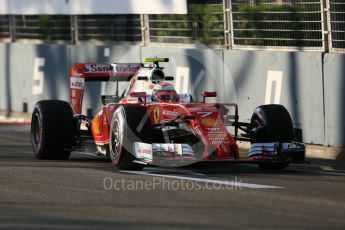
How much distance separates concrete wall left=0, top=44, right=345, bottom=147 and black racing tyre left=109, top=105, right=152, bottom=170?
3755 millimetres

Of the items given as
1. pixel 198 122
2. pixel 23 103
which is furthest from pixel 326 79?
pixel 23 103

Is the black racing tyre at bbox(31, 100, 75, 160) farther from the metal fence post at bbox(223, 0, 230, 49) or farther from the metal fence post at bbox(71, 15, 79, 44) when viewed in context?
the metal fence post at bbox(71, 15, 79, 44)

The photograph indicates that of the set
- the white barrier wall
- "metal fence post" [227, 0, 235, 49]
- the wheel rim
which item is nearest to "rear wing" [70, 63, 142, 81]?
the wheel rim

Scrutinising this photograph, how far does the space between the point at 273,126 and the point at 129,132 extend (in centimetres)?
187

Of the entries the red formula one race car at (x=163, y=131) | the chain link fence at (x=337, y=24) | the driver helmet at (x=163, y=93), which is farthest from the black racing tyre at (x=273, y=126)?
the chain link fence at (x=337, y=24)

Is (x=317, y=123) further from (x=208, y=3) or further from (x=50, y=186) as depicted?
(x=50, y=186)

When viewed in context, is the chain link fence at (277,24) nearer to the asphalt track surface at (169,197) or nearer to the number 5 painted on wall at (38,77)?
the asphalt track surface at (169,197)

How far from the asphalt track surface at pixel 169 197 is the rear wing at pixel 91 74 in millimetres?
1278

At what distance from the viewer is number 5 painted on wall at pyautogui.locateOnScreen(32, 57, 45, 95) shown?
25.4 metres

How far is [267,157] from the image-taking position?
13984 mm

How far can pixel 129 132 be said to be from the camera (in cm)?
1379

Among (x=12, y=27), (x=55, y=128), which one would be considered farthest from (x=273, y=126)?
(x=12, y=27)

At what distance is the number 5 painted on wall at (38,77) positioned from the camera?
83.3ft

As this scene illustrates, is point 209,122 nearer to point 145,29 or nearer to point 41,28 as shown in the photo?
point 145,29
